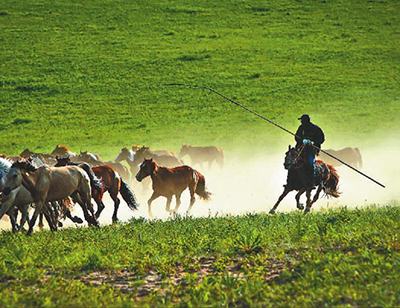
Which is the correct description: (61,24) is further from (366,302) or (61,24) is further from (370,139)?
(366,302)

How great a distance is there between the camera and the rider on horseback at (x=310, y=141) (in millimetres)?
16453

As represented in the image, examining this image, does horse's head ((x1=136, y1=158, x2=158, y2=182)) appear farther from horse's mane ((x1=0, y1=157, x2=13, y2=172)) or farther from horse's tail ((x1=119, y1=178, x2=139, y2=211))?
horse's mane ((x1=0, y1=157, x2=13, y2=172))

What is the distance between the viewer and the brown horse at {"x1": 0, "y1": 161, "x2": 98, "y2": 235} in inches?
458

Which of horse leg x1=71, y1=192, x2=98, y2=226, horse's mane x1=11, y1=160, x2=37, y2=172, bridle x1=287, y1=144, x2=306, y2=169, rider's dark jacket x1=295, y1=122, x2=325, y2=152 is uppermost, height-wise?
rider's dark jacket x1=295, y1=122, x2=325, y2=152

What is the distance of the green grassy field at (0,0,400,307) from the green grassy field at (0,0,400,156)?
160 mm

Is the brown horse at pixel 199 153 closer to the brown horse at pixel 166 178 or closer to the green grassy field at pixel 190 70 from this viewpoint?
the green grassy field at pixel 190 70

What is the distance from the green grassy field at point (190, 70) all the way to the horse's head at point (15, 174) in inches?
1126

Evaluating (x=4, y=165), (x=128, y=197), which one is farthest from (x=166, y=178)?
(x=4, y=165)

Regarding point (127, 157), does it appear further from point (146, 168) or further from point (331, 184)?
point (331, 184)

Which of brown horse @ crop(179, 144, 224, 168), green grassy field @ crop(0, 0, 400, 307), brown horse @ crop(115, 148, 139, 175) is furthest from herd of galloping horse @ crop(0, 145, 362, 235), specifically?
brown horse @ crop(179, 144, 224, 168)

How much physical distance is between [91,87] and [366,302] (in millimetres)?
46668

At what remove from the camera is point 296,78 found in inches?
2115

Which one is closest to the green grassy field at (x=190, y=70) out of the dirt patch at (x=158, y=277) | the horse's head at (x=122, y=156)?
the horse's head at (x=122, y=156)

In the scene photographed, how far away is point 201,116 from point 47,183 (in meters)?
35.2
